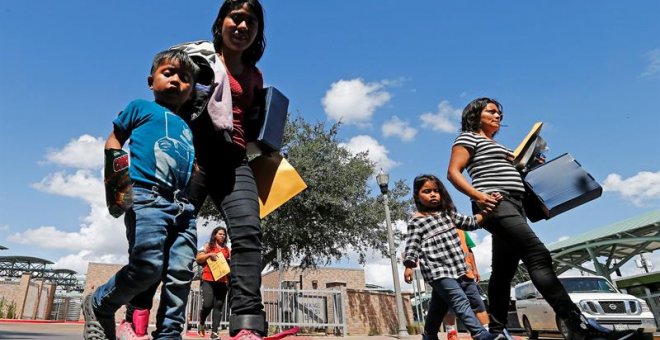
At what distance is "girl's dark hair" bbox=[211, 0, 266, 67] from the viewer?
263cm

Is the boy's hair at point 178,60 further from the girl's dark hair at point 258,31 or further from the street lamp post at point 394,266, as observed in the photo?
the street lamp post at point 394,266

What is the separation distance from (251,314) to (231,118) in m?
1.02

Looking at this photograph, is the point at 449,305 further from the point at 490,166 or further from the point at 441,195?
the point at 490,166

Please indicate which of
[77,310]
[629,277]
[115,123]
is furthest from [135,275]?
[77,310]

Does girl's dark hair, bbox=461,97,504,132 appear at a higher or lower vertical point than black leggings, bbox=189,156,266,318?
higher

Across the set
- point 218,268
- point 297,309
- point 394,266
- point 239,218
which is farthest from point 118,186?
point 297,309

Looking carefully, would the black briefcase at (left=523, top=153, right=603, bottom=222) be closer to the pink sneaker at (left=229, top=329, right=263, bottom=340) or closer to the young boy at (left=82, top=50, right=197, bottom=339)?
the pink sneaker at (left=229, top=329, right=263, bottom=340)

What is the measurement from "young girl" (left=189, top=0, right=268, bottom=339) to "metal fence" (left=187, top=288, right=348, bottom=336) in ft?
36.6

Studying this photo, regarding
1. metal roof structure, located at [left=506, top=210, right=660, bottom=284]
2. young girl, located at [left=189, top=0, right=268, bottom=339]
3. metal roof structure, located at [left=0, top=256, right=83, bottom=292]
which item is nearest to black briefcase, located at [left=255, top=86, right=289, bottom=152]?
young girl, located at [left=189, top=0, right=268, bottom=339]

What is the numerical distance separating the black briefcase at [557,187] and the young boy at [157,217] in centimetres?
236

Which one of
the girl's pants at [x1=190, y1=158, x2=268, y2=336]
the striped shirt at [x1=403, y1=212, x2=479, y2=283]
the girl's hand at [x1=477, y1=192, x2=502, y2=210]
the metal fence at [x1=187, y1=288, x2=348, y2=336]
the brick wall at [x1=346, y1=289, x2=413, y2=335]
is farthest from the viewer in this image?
the brick wall at [x1=346, y1=289, x2=413, y2=335]

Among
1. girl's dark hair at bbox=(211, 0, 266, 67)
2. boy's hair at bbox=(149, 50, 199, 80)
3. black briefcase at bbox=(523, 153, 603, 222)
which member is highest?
girl's dark hair at bbox=(211, 0, 266, 67)

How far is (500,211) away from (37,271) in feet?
172

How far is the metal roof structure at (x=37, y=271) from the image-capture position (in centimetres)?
4103
